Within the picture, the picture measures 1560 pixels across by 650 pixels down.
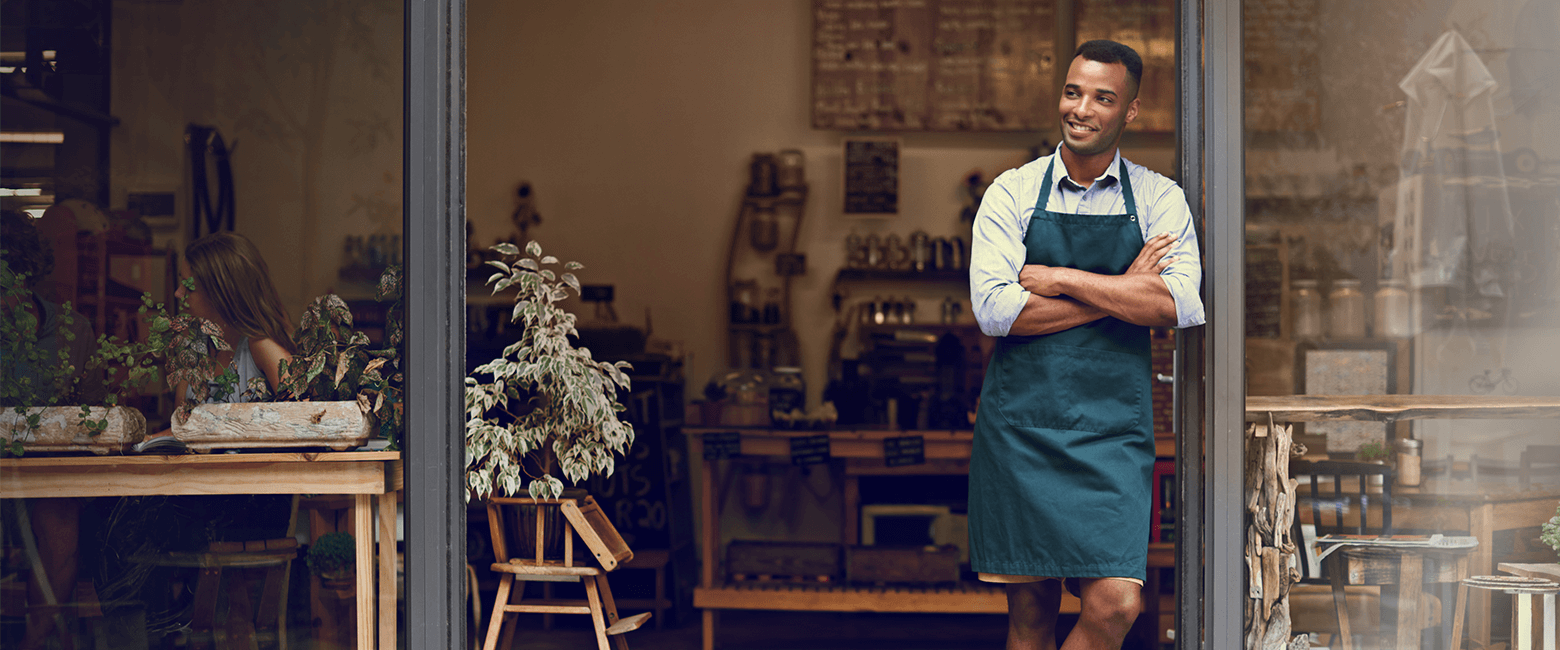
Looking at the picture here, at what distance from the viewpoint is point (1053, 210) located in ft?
8.98

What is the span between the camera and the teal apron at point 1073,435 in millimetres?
2658

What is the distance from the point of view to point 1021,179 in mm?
2797

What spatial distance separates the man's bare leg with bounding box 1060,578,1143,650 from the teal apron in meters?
0.04

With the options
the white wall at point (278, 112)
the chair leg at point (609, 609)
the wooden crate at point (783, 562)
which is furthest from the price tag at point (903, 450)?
the white wall at point (278, 112)

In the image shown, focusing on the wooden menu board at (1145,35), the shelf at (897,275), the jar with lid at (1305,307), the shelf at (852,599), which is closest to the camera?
the jar with lid at (1305,307)

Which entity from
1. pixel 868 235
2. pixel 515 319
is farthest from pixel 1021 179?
pixel 868 235

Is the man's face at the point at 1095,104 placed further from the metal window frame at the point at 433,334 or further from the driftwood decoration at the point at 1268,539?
the metal window frame at the point at 433,334

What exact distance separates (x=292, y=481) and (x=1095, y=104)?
222cm

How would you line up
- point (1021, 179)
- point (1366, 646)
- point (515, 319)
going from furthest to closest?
point (515, 319), point (1366, 646), point (1021, 179)

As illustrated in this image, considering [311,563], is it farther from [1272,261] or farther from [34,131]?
[1272,261]

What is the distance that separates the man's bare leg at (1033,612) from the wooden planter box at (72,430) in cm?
225

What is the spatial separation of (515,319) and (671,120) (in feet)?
11.4

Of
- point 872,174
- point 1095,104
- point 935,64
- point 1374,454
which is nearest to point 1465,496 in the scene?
point 1374,454

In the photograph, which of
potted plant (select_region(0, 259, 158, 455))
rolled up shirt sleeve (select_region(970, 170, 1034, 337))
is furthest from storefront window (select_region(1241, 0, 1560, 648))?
potted plant (select_region(0, 259, 158, 455))
